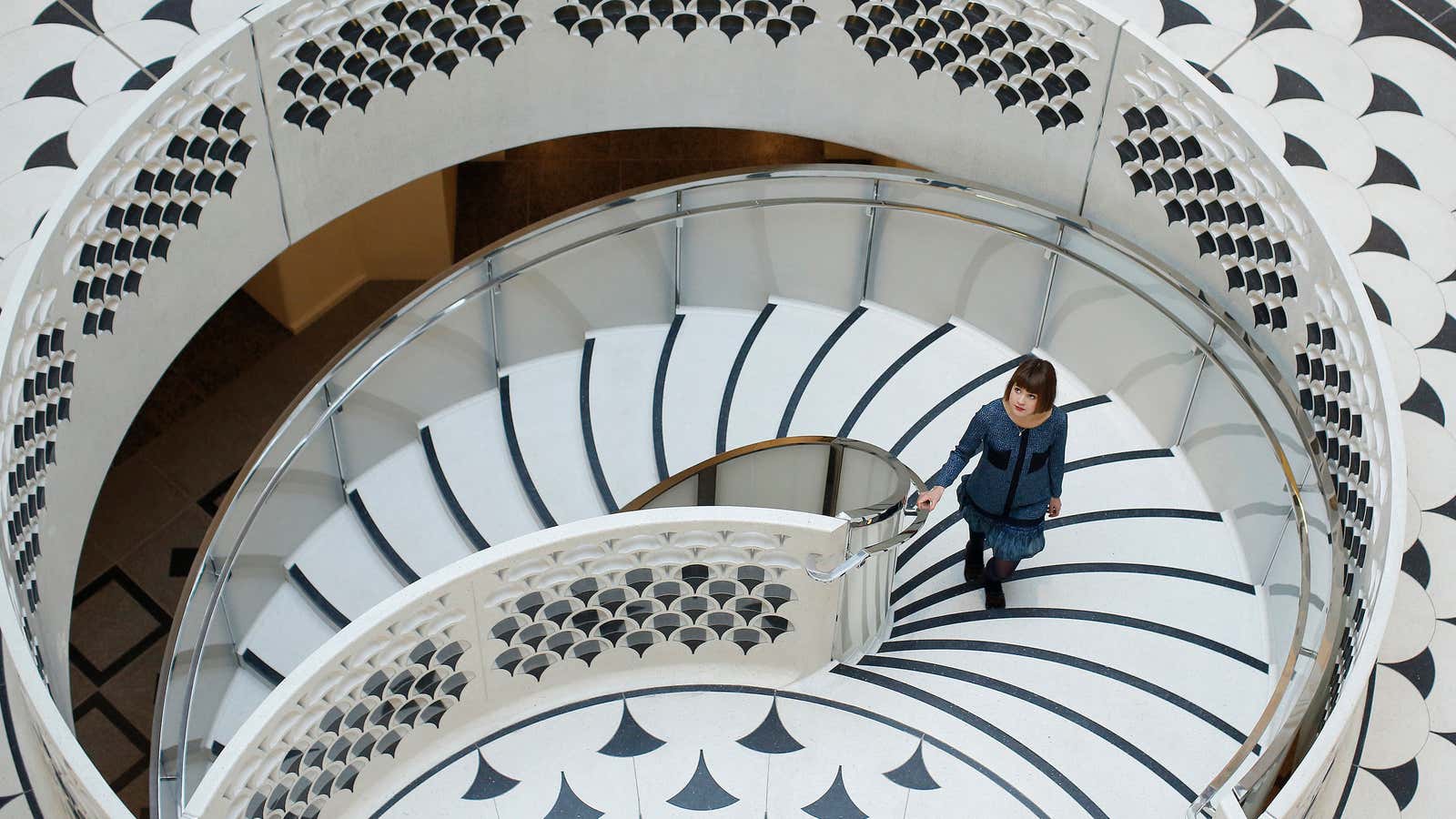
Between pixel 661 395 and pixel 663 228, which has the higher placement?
pixel 663 228

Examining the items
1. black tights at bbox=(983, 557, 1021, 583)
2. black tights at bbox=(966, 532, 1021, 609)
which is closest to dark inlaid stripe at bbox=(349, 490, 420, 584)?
black tights at bbox=(966, 532, 1021, 609)

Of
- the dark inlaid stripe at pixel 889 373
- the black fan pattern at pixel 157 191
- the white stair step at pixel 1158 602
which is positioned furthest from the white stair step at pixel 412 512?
the white stair step at pixel 1158 602

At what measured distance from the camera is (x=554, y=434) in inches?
343

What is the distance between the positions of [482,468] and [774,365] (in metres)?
1.89

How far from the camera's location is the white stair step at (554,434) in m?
8.47

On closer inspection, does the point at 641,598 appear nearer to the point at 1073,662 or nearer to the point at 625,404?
the point at 1073,662

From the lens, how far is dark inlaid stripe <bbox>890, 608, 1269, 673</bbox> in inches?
266

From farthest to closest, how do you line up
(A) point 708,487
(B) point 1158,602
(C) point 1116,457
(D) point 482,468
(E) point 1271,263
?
(D) point 482,468
(C) point 1116,457
(A) point 708,487
(B) point 1158,602
(E) point 1271,263

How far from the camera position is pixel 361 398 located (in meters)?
7.66

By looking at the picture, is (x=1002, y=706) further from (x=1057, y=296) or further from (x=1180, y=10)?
(x=1180, y=10)

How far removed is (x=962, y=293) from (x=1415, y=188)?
254cm

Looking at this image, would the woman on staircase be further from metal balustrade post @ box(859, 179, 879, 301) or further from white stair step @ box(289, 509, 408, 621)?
white stair step @ box(289, 509, 408, 621)

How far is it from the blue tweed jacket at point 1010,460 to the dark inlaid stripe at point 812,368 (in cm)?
208

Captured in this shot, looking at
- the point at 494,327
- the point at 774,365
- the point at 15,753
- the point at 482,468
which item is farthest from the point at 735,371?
the point at 15,753
